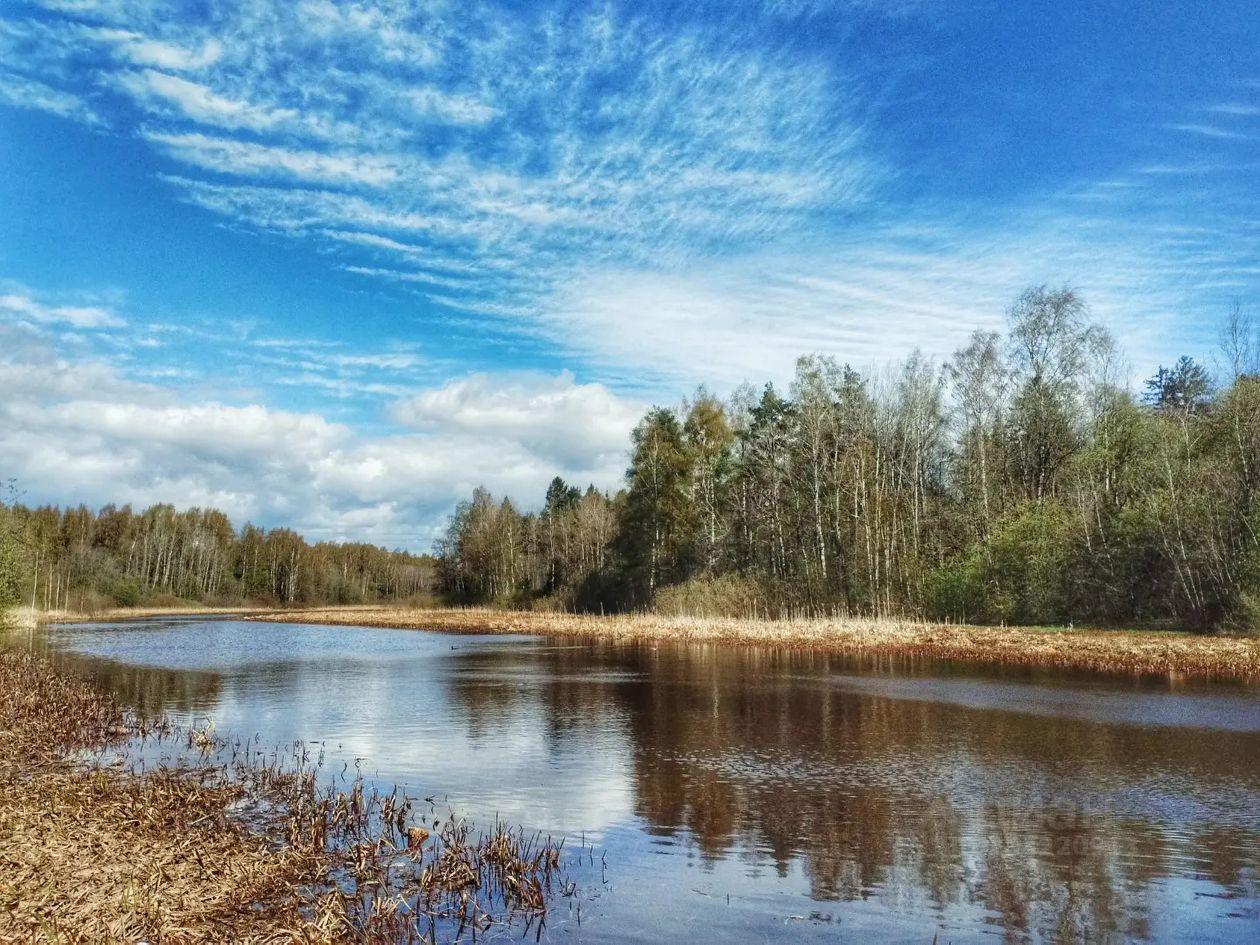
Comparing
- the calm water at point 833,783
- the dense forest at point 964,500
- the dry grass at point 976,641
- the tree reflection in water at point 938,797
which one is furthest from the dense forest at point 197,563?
the tree reflection in water at point 938,797

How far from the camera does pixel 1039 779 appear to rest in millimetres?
14797

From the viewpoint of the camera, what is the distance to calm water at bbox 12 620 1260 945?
29.1 ft

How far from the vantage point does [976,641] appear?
124 ft

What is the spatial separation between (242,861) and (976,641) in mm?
34388

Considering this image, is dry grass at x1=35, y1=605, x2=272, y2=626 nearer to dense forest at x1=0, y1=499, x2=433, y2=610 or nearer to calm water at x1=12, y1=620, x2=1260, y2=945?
dense forest at x1=0, y1=499, x2=433, y2=610

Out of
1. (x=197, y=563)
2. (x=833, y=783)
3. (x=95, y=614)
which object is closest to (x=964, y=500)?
(x=833, y=783)

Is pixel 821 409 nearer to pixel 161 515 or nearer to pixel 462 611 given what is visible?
pixel 462 611

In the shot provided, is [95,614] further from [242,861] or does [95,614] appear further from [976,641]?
[242,861]

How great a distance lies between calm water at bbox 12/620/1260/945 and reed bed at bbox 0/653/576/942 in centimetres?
106

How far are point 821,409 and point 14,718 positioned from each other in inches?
1892

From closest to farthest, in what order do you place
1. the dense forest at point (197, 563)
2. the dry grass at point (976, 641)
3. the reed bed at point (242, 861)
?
the reed bed at point (242, 861)
the dry grass at point (976, 641)
the dense forest at point (197, 563)

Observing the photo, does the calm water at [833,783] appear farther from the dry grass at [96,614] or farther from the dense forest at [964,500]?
the dry grass at [96,614]

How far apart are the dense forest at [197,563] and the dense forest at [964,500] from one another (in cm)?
6403

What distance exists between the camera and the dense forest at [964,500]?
4056 cm
